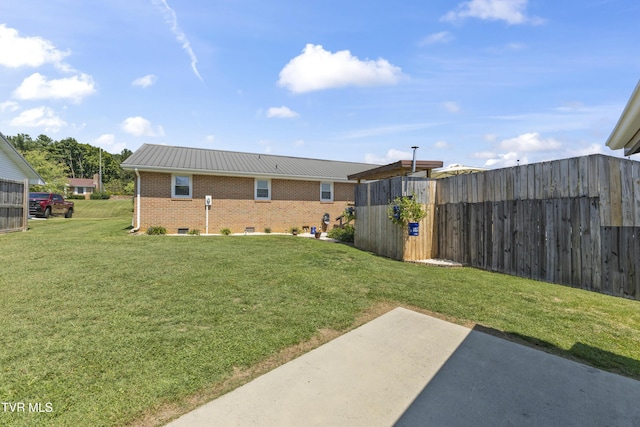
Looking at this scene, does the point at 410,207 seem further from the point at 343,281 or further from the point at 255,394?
the point at 255,394

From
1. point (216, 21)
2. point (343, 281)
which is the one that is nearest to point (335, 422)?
point (343, 281)

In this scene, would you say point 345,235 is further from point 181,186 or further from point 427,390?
point 427,390

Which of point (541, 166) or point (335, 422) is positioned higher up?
point (541, 166)

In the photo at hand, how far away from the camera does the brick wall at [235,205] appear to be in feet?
47.7

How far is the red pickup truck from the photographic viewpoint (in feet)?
66.4

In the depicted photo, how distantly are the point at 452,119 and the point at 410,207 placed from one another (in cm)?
823

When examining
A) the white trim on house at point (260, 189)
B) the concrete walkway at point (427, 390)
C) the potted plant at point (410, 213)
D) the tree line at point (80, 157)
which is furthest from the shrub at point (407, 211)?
the tree line at point (80, 157)

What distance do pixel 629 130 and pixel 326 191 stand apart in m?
15.8

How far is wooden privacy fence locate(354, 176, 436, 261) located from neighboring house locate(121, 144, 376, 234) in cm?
691

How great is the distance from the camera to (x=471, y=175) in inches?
304

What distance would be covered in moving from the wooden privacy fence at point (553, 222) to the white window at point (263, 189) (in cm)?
1036

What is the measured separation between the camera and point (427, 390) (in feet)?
8.38

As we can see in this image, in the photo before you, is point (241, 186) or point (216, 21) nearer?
point (216, 21)

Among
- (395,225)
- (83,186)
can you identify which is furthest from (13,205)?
(83,186)
